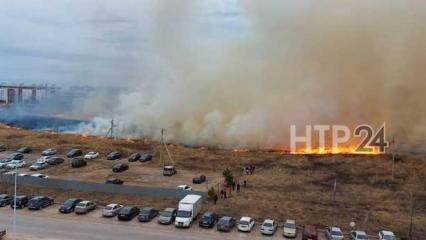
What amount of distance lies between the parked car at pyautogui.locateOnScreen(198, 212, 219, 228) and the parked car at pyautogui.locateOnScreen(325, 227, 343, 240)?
27.8ft

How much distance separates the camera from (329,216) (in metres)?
41.8

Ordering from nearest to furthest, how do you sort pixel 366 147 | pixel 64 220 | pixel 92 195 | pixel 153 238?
pixel 153 238 → pixel 64 220 → pixel 92 195 → pixel 366 147

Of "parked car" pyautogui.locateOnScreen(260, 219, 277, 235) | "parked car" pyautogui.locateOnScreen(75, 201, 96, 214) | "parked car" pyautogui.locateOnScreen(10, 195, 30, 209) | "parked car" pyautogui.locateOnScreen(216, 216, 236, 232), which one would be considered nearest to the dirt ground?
"parked car" pyautogui.locateOnScreen(216, 216, 236, 232)

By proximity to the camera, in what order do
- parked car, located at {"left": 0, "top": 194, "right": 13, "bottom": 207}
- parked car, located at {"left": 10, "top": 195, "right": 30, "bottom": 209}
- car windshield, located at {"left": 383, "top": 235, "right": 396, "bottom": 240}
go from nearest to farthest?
car windshield, located at {"left": 383, "top": 235, "right": 396, "bottom": 240}, parked car, located at {"left": 10, "top": 195, "right": 30, "bottom": 209}, parked car, located at {"left": 0, "top": 194, "right": 13, "bottom": 207}

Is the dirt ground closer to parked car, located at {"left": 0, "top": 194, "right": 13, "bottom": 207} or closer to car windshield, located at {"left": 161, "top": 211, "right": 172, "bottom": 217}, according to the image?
car windshield, located at {"left": 161, "top": 211, "right": 172, "bottom": 217}

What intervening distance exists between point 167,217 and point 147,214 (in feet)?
5.74

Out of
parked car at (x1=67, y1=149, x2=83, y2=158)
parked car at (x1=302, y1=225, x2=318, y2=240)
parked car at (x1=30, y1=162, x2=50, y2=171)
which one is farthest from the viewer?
parked car at (x1=67, y1=149, x2=83, y2=158)

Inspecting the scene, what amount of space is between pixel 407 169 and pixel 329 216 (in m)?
21.9

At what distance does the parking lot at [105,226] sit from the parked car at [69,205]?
17.3 inches

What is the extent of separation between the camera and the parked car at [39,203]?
39.8 m

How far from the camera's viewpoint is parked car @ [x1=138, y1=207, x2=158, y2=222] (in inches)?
1480

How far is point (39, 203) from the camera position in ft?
132

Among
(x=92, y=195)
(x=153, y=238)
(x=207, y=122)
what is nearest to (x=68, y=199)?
(x=92, y=195)

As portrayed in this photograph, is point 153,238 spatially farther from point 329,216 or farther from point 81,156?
point 81,156
